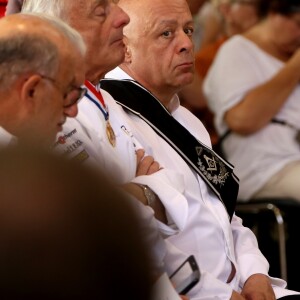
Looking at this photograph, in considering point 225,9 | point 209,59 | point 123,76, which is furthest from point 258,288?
point 225,9

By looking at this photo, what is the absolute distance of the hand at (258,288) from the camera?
242 cm

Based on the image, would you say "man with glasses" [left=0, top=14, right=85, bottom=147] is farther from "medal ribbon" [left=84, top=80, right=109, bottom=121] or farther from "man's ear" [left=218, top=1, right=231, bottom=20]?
"man's ear" [left=218, top=1, right=231, bottom=20]

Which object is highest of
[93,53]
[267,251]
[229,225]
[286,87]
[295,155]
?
[93,53]

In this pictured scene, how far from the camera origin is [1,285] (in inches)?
29.9

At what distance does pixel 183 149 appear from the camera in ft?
8.34

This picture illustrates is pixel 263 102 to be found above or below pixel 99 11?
below

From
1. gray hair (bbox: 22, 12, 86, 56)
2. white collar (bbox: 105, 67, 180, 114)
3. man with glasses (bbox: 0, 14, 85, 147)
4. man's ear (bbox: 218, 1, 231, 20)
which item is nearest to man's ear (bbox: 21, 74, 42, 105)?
man with glasses (bbox: 0, 14, 85, 147)

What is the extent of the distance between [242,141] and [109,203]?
11.3ft

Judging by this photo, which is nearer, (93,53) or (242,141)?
(93,53)

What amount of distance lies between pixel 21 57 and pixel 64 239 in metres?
0.99

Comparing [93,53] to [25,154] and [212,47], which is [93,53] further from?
[212,47]

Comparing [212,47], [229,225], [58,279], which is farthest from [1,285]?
[212,47]

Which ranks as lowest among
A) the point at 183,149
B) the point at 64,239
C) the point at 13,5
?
the point at 183,149

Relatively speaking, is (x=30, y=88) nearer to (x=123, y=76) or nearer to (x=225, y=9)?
(x=123, y=76)
